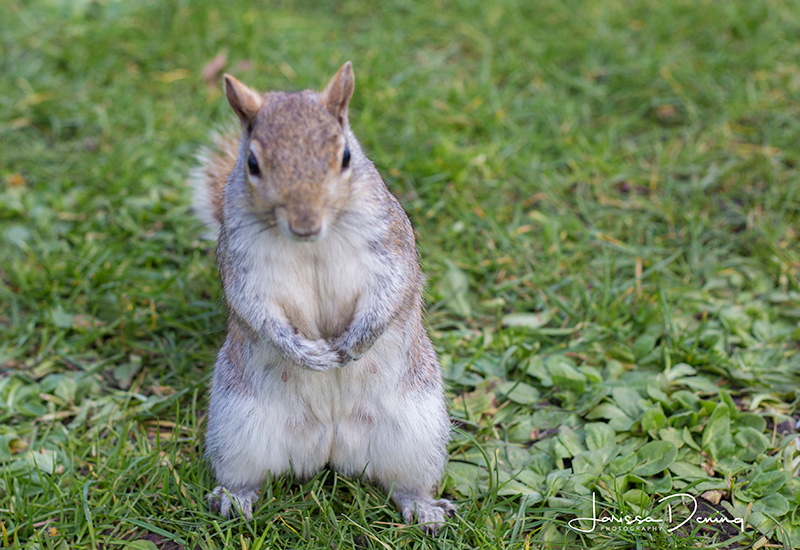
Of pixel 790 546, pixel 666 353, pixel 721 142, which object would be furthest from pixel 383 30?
pixel 790 546

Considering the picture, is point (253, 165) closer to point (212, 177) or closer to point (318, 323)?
point (318, 323)

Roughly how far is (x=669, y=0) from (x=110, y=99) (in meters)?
3.24

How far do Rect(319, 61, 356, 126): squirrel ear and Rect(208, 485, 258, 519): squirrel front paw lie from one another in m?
1.10

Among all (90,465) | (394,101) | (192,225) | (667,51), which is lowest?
(90,465)

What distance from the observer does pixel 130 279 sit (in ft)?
9.82

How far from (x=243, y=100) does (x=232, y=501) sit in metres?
1.11

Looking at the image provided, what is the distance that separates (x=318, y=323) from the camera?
6.56ft

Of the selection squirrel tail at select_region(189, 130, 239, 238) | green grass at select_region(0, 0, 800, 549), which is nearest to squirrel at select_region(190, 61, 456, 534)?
green grass at select_region(0, 0, 800, 549)

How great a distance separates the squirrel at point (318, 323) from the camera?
1729 mm

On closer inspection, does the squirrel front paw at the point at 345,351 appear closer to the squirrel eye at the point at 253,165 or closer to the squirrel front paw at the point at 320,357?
the squirrel front paw at the point at 320,357

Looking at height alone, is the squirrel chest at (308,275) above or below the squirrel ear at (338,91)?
below

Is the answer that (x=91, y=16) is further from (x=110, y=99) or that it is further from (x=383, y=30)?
(x=383, y=30)

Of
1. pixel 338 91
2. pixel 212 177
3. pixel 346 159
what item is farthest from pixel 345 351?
pixel 212 177

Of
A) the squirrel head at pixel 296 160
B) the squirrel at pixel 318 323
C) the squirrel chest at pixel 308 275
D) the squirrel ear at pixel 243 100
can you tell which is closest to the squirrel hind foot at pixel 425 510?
the squirrel at pixel 318 323
